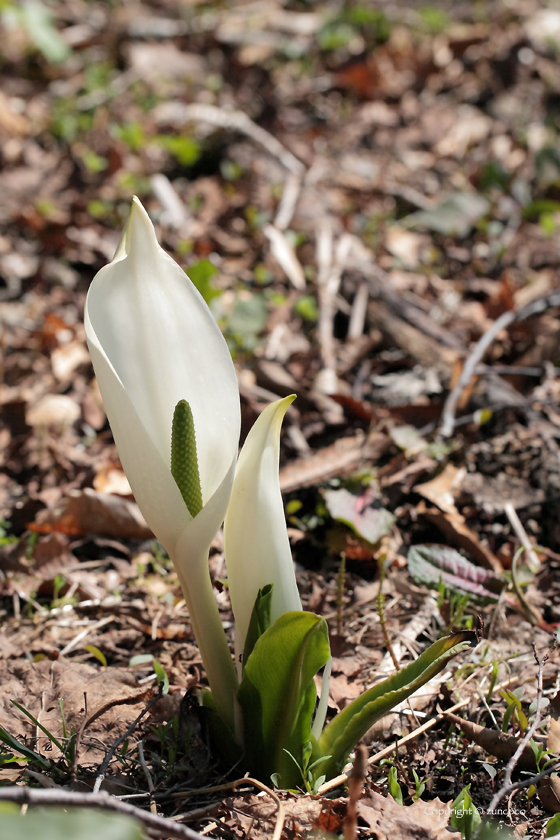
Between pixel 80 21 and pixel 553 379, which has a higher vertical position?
pixel 80 21

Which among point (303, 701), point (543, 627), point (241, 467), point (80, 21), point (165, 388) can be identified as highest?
point (80, 21)

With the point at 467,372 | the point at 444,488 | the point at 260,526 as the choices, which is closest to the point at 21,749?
the point at 260,526

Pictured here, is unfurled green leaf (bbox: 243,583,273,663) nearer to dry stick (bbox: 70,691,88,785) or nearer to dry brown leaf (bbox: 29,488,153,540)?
dry stick (bbox: 70,691,88,785)

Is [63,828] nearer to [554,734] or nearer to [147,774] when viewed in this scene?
[147,774]

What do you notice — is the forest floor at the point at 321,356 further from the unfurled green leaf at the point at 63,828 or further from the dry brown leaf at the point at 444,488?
the unfurled green leaf at the point at 63,828

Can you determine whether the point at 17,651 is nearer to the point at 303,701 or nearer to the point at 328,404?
the point at 303,701

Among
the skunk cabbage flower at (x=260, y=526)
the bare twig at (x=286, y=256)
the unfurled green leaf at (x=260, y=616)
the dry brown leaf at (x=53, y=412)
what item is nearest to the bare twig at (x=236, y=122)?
the bare twig at (x=286, y=256)

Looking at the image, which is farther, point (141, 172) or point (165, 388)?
point (141, 172)

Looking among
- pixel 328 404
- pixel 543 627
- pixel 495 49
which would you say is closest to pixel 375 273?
pixel 328 404
